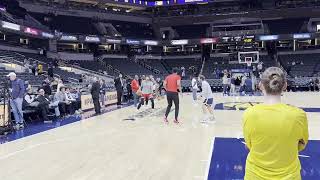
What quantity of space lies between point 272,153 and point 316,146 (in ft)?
22.2

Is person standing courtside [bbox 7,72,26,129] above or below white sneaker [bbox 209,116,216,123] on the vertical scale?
above

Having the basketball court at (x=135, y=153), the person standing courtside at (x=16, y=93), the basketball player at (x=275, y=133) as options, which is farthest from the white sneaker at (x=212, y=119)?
the basketball player at (x=275, y=133)

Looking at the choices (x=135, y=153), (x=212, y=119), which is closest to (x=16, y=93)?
(x=135, y=153)

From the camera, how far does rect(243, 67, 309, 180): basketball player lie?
8.22ft

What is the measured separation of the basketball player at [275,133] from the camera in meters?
2.51

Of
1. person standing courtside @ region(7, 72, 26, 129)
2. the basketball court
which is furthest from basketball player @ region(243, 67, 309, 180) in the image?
person standing courtside @ region(7, 72, 26, 129)

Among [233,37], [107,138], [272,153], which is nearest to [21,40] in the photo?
[233,37]

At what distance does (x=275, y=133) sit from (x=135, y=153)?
6.09 meters

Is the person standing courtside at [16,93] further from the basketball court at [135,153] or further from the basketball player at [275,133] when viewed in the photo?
the basketball player at [275,133]

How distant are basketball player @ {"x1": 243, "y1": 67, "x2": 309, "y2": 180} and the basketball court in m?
3.64

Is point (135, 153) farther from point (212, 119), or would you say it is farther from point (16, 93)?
point (212, 119)

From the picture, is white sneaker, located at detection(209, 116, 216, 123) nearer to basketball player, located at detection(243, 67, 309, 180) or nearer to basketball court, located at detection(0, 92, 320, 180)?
basketball court, located at detection(0, 92, 320, 180)

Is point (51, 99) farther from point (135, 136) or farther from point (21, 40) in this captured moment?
point (21, 40)

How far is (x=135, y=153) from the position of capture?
27.5 ft
